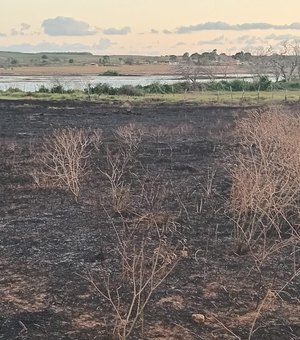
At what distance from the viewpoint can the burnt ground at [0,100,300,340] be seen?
7.69 m

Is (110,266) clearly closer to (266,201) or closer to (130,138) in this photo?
(266,201)

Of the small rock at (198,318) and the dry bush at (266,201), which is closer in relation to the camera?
the small rock at (198,318)

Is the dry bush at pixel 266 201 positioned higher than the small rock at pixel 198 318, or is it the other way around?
the dry bush at pixel 266 201

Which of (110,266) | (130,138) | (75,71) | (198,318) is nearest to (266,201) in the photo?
(110,266)

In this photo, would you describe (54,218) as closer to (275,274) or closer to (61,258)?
(61,258)

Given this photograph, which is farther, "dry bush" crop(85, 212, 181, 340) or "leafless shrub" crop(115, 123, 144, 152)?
"leafless shrub" crop(115, 123, 144, 152)

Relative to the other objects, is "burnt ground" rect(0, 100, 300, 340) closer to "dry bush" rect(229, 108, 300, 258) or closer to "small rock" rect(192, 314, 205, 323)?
"small rock" rect(192, 314, 205, 323)

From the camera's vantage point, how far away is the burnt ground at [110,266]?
7691 mm

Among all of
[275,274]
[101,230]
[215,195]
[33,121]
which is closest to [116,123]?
[33,121]

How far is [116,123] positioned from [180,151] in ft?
36.0

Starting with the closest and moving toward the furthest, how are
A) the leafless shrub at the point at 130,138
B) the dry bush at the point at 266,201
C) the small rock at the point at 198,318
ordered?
1. the small rock at the point at 198,318
2. the dry bush at the point at 266,201
3. the leafless shrub at the point at 130,138

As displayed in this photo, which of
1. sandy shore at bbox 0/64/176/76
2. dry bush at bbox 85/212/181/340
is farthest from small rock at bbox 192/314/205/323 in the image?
sandy shore at bbox 0/64/176/76

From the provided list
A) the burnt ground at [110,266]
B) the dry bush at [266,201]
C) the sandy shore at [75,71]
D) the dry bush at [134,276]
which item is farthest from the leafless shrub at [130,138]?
the sandy shore at [75,71]

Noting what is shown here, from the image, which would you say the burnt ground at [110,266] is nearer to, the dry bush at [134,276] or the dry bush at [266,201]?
the dry bush at [134,276]
